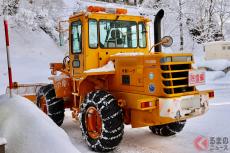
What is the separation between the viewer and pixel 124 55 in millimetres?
6020

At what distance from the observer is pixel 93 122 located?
238 inches

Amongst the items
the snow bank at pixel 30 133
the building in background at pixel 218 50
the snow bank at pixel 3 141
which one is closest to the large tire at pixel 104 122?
the snow bank at pixel 30 133

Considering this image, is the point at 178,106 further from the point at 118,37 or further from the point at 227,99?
the point at 227,99

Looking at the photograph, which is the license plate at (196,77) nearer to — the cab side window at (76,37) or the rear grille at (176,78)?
the rear grille at (176,78)

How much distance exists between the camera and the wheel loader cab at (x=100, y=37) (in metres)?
6.27

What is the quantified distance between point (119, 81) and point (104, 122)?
96 cm

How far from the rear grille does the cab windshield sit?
1.49 m

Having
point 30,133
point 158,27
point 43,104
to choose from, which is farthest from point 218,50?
point 30,133

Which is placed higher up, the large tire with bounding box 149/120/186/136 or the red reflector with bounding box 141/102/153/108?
the red reflector with bounding box 141/102/153/108

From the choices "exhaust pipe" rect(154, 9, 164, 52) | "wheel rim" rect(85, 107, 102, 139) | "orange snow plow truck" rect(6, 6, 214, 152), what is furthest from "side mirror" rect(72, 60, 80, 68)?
"exhaust pipe" rect(154, 9, 164, 52)

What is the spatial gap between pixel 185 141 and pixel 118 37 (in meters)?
2.37

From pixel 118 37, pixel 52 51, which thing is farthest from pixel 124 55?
pixel 52 51

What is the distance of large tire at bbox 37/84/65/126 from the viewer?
7227mm

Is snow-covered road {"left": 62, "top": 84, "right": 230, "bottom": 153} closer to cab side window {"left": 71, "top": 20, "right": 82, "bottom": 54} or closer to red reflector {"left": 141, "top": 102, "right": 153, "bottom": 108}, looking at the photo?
red reflector {"left": 141, "top": 102, "right": 153, "bottom": 108}
